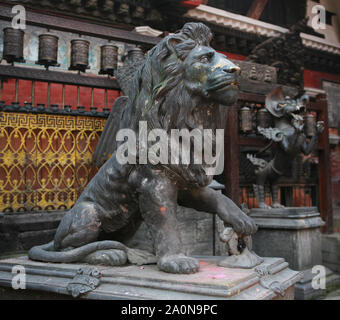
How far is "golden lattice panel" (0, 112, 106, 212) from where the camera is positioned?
3961 millimetres

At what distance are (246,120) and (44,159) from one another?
2.76 metres

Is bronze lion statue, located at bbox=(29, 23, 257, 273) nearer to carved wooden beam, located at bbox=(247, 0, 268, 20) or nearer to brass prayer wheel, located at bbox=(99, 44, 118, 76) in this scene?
brass prayer wheel, located at bbox=(99, 44, 118, 76)

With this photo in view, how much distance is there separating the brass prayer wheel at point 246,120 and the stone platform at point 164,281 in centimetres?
298

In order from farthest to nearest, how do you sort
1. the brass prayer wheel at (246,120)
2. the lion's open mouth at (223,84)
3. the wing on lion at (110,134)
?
1. the brass prayer wheel at (246,120)
2. the wing on lion at (110,134)
3. the lion's open mouth at (223,84)

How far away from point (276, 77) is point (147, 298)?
5.15 metres

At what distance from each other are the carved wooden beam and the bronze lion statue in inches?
→ 294

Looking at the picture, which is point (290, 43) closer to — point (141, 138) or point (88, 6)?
point (88, 6)

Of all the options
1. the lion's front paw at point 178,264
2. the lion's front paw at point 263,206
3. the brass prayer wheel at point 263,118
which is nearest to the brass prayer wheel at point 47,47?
the brass prayer wheel at point 263,118

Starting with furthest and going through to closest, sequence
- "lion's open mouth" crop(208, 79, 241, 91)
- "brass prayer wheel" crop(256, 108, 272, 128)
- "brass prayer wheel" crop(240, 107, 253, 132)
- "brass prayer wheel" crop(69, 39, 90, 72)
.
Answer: "brass prayer wheel" crop(256, 108, 272, 128) < "brass prayer wheel" crop(240, 107, 253, 132) < "brass prayer wheel" crop(69, 39, 90, 72) < "lion's open mouth" crop(208, 79, 241, 91)

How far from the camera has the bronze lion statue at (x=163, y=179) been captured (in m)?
2.03

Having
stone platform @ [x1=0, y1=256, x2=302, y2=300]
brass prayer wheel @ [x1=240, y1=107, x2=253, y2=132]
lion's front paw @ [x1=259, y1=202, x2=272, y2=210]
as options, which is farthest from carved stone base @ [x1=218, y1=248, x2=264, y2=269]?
brass prayer wheel @ [x1=240, y1=107, x2=253, y2=132]

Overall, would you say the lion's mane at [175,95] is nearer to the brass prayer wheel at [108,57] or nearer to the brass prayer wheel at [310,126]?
the brass prayer wheel at [108,57]

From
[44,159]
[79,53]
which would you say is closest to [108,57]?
[79,53]

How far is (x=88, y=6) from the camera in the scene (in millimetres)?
6324
